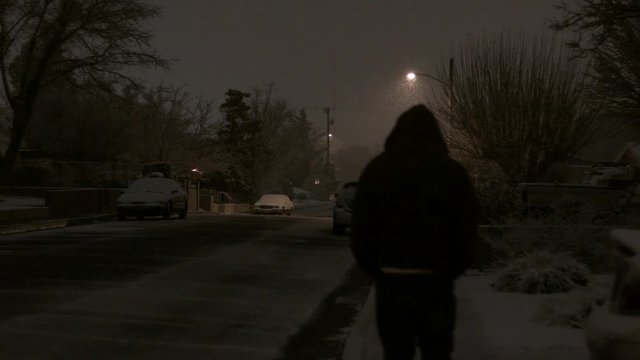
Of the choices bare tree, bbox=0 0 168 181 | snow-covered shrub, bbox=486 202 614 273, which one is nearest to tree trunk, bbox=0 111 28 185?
bare tree, bbox=0 0 168 181

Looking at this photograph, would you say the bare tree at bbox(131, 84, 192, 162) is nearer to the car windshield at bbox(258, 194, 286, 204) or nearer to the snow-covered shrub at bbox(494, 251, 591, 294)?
the car windshield at bbox(258, 194, 286, 204)

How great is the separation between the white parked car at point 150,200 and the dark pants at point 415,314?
22.9 m

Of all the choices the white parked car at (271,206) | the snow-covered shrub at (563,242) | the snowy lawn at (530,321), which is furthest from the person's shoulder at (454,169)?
the white parked car at (271,206)

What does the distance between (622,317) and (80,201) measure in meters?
26.2

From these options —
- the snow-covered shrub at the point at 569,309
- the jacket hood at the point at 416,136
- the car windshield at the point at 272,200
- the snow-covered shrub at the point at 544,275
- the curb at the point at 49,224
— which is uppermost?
the car windshield at the point at 272,200

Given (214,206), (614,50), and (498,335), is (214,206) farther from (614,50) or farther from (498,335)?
(498,335)

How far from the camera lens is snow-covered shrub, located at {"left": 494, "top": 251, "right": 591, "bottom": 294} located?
9.40 m

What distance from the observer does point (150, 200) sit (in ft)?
87.9

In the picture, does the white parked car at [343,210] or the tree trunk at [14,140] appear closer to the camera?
the white parked car at [343,210]

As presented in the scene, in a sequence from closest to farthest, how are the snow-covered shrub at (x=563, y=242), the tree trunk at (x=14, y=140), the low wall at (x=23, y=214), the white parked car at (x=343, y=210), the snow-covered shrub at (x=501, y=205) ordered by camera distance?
the snow-covered shrub at (x=563, y=242), the snow-covered shrub at (x=501, y=205), the white parked car at (x=343, y=210), the low wall at (x=23, y=214), the tree trunk at (x=14, y=140)

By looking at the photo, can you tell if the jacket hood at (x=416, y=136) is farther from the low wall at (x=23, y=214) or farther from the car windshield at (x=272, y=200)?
the car windshield at (x=272, y=200)

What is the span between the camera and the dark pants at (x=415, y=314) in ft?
14.1

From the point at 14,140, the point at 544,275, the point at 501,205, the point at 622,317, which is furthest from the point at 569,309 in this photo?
the point at 14,140

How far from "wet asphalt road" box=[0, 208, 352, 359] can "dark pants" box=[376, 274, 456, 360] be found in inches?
→ 126
